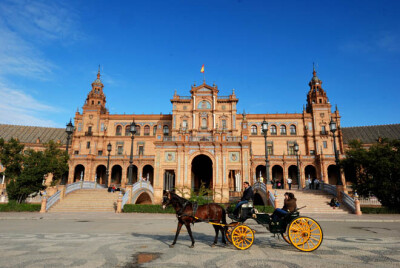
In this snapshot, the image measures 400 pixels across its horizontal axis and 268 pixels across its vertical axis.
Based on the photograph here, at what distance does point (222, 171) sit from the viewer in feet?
92.6

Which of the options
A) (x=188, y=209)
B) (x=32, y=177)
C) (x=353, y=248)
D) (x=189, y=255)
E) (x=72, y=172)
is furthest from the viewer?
(x=72, y=172)

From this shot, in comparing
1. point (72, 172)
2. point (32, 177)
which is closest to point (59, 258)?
point (32, 177)

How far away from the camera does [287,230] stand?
256 inches

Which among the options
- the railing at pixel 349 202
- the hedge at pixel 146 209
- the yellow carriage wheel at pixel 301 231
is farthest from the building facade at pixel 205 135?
the yellow carriage wheel at pixel 301 231

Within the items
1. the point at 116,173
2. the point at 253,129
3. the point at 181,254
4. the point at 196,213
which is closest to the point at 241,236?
the point at 196,213

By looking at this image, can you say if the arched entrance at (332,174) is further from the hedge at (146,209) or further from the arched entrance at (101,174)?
the arched entrance at (101,174)

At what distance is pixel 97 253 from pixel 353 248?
6.98m

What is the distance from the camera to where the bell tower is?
51.8 m

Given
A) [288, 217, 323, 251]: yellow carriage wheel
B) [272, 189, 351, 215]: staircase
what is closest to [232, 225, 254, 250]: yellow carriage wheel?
[288, 217, 323, 251]: yellow carriage wheel

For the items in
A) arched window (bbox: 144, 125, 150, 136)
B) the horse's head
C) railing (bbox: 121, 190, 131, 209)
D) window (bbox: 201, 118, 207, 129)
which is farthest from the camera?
arched window (bbox: 144, 125, 150, 136)

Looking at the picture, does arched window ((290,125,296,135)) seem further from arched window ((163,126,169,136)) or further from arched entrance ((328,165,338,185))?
arched window ((163,126,169,136))

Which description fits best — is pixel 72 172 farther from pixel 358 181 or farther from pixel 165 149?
pixel 358 181

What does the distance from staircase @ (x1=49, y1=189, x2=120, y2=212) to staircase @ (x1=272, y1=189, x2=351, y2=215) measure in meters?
15.0

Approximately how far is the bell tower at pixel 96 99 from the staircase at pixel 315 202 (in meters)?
44.1
